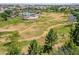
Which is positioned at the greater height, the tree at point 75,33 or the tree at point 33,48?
the tree at point 75,33

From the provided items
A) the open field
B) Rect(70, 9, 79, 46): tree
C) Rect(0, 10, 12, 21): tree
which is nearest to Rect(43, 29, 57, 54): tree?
the open field

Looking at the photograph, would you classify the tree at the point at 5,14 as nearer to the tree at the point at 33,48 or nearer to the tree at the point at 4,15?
the tree at the point at 4,15

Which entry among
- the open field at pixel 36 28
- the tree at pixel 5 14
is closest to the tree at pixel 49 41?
the open field at pixel 36 28

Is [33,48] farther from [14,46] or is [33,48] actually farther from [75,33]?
[75,33]

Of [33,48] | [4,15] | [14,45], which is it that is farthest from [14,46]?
[4,15]

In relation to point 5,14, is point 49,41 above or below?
below

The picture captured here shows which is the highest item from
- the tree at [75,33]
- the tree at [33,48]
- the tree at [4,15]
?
the tree at [4,15]

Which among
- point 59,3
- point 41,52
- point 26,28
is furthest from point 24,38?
point 59,3

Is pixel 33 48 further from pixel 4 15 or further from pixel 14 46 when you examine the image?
pixel 4 15

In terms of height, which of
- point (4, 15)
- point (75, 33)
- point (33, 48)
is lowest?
point (33, 48)

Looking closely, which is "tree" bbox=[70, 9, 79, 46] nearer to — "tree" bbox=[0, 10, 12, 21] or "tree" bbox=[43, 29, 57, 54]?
"tree" bbox=[43, 29, 57, 54]

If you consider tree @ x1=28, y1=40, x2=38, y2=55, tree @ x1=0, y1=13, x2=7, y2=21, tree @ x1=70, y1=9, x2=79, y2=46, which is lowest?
tree @ x1=28, y1=40, x2=38, y2=55
